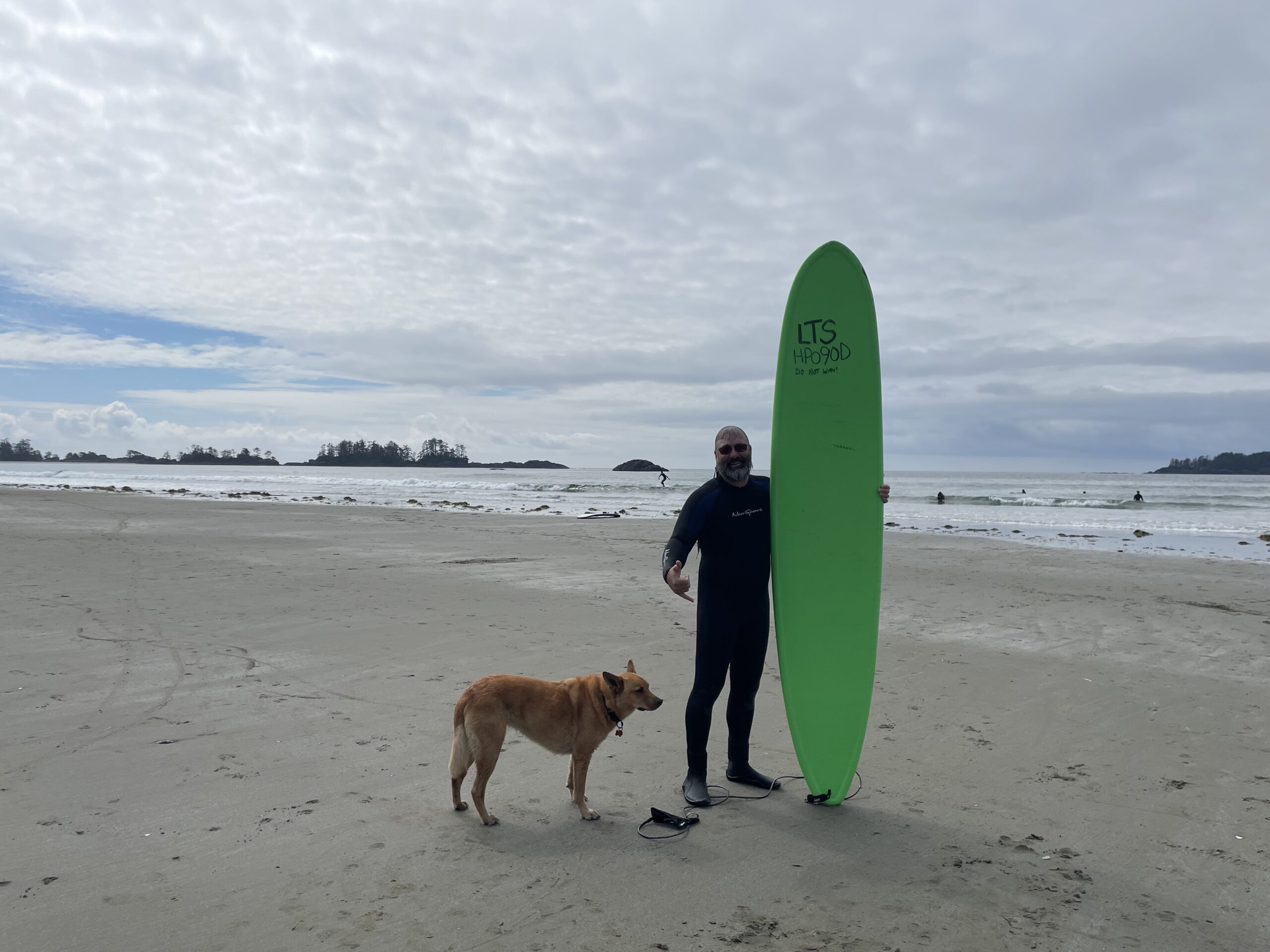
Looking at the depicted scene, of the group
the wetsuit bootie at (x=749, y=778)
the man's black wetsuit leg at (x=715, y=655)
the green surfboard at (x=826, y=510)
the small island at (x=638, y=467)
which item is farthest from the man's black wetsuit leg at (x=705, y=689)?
the small island at (x=638, y=467)

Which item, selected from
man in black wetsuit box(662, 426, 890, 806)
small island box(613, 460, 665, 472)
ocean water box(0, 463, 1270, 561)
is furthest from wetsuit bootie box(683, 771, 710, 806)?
small island box(613, 460, 665, 472)

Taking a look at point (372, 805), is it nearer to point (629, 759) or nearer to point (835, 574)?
point (629, 759)

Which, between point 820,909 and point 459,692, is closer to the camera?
point 820,909

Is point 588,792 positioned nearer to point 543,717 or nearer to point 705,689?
point 543,717

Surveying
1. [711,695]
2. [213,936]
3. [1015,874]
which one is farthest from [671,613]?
[213,936]

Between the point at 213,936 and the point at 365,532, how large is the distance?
15.1 metres

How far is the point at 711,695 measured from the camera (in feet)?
12.7

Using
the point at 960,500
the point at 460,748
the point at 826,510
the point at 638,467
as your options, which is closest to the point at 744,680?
the point at 826,510

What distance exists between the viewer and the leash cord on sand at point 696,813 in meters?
3.49

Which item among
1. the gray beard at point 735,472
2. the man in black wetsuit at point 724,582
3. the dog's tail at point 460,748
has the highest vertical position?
the gray beard at point 735,472

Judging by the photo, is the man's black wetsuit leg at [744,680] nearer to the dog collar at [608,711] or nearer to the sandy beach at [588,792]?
the sandy beach at [588,792]

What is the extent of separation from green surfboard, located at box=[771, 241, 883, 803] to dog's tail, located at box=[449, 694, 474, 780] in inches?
64.7

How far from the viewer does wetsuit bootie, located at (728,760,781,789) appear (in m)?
4.02

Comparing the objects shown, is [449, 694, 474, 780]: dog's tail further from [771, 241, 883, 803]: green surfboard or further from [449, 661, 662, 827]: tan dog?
[771, 241, 883, 803]: green surfboard
